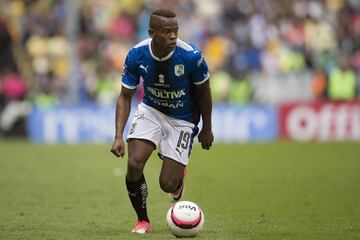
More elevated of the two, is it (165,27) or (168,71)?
(165,27)

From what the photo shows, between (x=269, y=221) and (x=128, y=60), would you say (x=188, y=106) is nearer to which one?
(x=128, y=60)

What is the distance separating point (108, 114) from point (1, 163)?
6041mm

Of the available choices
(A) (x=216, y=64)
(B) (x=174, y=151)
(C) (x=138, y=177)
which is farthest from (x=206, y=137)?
(A) (x=216, y=64)

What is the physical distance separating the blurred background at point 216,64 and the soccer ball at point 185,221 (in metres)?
14.7

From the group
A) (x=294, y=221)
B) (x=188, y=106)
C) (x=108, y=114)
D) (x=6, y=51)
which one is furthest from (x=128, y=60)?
(x=6, y=51)

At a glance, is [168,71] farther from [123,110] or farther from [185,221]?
[185,221]

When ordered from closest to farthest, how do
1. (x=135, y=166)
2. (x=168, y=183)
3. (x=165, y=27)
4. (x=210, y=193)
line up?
(x=165, y=27) → (x=135, y=166) → (x=168, y=183) → (x=210, y=193)

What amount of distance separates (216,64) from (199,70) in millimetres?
17328

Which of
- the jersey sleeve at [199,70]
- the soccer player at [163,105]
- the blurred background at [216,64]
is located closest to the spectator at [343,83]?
the blurred background at [216,64]

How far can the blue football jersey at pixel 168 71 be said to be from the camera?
8977mm

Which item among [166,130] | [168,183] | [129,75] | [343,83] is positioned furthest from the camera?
[343,83]

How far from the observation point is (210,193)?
12695mm

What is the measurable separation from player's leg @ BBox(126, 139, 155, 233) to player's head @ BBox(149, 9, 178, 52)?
1.10m

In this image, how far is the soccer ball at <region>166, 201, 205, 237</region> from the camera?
27.8 feet
